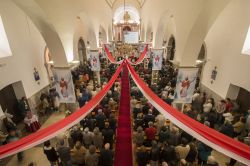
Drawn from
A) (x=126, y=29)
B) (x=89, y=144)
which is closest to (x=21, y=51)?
(x=89, y=144)

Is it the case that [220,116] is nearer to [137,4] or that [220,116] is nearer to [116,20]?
[137,4]

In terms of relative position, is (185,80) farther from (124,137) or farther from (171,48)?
(171,48)

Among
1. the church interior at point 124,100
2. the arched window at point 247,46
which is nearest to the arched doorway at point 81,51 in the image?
the church interior at point 124,100

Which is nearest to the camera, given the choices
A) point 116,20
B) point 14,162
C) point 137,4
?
point 14,162

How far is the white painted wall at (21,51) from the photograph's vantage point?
7438mm

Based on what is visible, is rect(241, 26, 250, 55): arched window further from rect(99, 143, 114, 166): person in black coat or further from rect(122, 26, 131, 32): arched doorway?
rect(122, 26, 131, 32): arched doorway

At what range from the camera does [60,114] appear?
9469mm

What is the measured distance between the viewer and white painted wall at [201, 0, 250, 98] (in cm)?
747

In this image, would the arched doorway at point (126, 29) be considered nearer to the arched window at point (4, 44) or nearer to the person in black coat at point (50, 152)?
the arched window at point (4, 44)

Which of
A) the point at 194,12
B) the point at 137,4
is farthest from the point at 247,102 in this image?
the point at 137,4

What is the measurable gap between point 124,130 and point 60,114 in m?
4.43

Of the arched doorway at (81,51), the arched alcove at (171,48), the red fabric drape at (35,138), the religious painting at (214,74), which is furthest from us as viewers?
the arched alcove at (171,48)

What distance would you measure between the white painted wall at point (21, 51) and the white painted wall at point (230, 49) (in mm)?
9408

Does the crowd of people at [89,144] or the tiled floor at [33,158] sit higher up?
the crowd of people at [89,144]
